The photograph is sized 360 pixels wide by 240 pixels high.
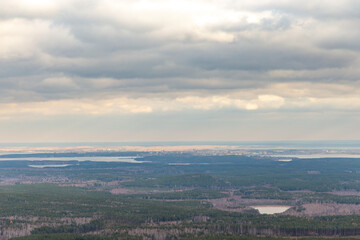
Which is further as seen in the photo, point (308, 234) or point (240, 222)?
point (240, 222)

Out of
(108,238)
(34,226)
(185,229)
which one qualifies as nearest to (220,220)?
(185,229)

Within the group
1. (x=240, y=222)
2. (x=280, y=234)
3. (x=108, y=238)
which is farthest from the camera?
(x=240, y=222)

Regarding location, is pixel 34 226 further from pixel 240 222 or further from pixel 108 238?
pixel 240 222

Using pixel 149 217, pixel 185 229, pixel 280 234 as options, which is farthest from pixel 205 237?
pixel 149 217

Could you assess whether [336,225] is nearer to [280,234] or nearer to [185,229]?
[280,234]

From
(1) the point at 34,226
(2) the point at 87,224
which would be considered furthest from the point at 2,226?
(2) the point at 87,224

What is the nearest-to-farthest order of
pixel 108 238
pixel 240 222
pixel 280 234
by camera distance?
pixel 108 238 → pixel 280 234 → pixel 240 222

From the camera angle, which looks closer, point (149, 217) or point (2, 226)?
point (2, 226)
